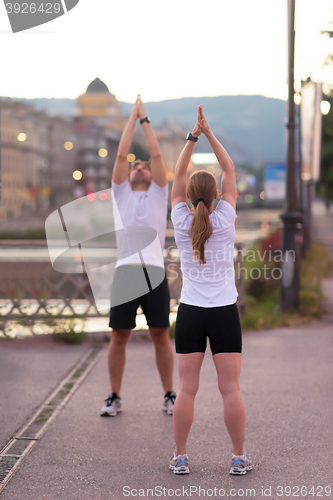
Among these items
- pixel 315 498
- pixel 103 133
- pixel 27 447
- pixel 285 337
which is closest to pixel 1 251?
pixel 285 337

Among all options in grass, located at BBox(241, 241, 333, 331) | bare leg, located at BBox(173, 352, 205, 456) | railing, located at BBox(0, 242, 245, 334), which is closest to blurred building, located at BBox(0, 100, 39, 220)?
grass, located at BBox(241, 241, 333, 331)

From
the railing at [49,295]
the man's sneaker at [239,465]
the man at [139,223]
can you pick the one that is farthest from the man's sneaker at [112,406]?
the railing at [49,295]

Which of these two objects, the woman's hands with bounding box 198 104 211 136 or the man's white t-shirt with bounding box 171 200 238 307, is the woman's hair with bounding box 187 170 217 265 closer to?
the man's white t-shirt with bounding box 171 200 238 307

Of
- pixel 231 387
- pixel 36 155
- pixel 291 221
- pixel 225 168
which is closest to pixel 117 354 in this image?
pixel 231 387

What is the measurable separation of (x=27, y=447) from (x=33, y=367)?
7.19 ft

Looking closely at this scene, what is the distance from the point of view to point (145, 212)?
4348mm

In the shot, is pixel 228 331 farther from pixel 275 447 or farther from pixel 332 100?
pixel 332 100

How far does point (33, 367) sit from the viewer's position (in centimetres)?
602

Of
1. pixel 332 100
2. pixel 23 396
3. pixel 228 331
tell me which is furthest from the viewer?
pixel 332 100

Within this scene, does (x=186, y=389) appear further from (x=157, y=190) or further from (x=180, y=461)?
(x=157, y=190)

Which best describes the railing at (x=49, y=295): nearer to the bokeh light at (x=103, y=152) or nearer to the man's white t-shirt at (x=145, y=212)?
the man's white t-shirt at (x=145, y=212)

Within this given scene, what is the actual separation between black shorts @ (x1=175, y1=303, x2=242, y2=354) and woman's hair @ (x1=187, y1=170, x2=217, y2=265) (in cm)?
30

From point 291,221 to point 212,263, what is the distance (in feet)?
18.1

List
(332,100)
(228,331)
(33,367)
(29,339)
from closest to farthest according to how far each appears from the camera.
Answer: (228,331), (33,367), (29,339), (332,100)
